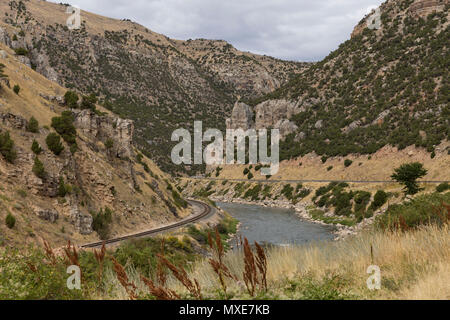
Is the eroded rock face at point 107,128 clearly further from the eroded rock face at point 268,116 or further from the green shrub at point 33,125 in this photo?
the eroded rock face at point 268,116

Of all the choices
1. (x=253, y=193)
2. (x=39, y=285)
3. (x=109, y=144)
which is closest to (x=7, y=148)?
(x=109, y=144)

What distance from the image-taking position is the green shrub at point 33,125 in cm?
3072

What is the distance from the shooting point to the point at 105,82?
13438 centimetres

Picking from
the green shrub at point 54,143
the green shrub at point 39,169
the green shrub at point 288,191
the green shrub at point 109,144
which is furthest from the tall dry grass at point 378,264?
the green shrub at point 288,191

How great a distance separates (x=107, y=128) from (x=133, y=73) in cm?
11473

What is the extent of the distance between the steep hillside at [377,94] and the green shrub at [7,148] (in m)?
60.7

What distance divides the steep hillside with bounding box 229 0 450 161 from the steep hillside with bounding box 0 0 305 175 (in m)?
44.2

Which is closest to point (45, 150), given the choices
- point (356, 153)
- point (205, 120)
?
point (356, 153)

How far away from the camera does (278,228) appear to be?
4584cm

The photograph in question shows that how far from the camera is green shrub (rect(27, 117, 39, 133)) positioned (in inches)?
1209

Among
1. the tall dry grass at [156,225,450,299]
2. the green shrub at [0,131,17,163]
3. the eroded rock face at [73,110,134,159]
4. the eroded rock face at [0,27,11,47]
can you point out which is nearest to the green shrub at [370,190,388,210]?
the eroded rock face at [73,110,134,159]

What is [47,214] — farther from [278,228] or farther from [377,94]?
[377,94]

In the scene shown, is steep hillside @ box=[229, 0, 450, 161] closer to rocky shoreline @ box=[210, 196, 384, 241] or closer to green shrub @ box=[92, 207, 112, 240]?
rocky shoreline @ box=[210, 196, 384, 241]

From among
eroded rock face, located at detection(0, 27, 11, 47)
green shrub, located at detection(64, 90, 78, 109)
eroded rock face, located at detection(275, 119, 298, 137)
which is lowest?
green shrub, located at detection(64, 90, 78, 109)
